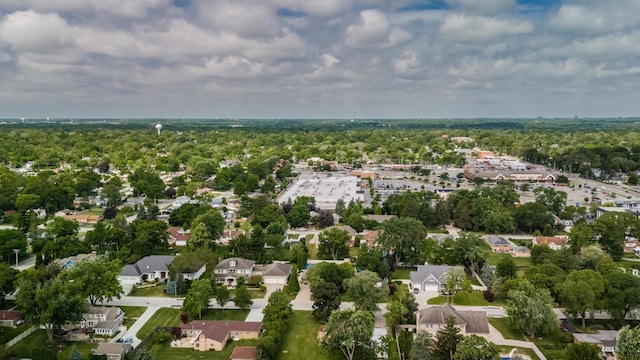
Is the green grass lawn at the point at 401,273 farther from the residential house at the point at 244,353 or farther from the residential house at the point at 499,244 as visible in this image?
the residential house at the point at 244,353

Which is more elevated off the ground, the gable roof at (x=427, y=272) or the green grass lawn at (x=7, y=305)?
the gable roof at (x=427, y=272)

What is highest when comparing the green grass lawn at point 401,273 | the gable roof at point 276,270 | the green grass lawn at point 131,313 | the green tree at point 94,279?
the green tree at point 94,279

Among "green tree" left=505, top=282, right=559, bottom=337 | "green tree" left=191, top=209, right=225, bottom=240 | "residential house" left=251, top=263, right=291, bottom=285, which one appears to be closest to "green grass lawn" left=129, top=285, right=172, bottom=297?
"residential house" left=251, top=263, right=291, bottom=285

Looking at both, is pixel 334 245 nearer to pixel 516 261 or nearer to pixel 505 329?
pixel 505 329

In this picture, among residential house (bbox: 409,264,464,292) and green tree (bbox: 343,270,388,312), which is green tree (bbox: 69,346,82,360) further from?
residential house (bbox: 409,264,464,292)

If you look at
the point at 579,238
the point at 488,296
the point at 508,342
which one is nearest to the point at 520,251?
the point at 579,238

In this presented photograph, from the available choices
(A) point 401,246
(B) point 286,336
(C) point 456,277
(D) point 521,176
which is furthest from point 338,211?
(D) point 521,176

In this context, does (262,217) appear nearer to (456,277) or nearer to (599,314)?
(456,277)

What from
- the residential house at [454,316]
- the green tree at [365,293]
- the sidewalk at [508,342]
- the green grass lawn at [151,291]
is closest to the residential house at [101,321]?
the green grass lawn at [151,291]
